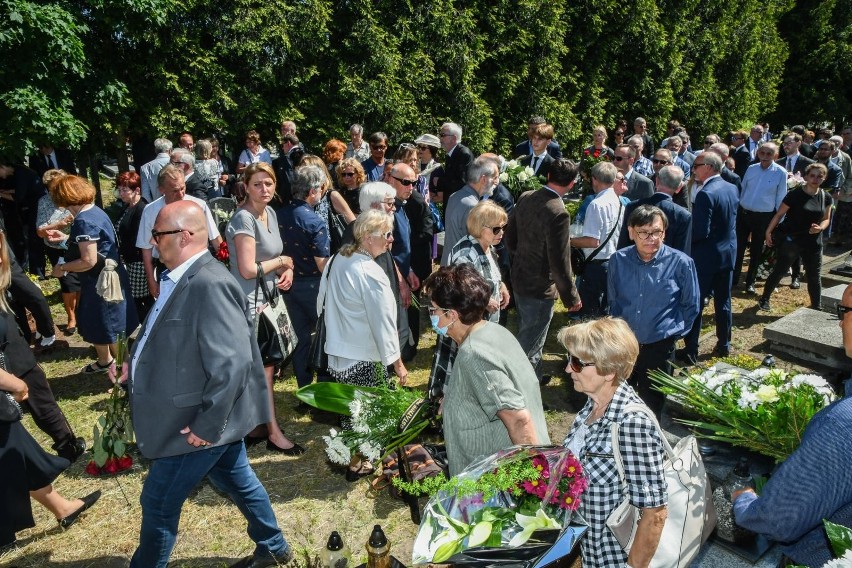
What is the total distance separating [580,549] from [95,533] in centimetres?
303

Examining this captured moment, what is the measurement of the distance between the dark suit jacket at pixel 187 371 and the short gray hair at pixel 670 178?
411cm

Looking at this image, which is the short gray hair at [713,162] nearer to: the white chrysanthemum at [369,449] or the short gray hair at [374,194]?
the short gray hair at [374,194]

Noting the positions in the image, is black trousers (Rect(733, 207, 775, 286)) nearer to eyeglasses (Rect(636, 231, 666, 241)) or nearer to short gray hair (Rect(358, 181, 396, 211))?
eyeglasses (Rect(636, 231, 666, 241))

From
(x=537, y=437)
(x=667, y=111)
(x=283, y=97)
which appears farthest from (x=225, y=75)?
(x=667, y=111)

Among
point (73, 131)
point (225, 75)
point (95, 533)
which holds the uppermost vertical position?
point (225, 75)

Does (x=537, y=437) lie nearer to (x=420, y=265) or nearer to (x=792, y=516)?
(x=792, y=516)

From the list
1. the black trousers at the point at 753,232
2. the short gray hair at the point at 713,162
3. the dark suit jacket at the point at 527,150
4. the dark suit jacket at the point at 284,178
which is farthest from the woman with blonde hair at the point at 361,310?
the black trousers at the point at 753,232

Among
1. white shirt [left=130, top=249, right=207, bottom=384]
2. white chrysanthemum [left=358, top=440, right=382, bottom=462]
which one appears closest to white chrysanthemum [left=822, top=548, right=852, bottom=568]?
white chrysanthemum [left=358, top=440, right=382, bottom=462]

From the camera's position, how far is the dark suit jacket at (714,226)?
6000 millimetres

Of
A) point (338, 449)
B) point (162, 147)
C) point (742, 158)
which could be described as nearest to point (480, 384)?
point (338, 449)

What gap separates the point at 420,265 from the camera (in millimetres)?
6312

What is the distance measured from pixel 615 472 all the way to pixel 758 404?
121 centimetres

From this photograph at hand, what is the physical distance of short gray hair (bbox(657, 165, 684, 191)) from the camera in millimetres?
5500

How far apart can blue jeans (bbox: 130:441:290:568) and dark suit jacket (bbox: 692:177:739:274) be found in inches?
186
